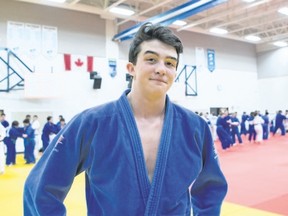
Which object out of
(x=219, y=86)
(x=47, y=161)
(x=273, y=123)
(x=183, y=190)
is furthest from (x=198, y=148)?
(x=273, y=123)

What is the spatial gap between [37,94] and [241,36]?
11885mm

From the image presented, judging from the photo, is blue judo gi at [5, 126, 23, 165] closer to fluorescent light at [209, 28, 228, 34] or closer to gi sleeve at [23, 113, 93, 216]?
gi sleeve at [23, 113, 93, 216]

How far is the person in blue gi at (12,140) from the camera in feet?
28.1

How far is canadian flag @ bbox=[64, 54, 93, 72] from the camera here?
1221 centimetres

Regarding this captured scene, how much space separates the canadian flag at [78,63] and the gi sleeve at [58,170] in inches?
447

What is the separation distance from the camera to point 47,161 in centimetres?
126

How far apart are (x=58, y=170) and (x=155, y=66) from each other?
0.60 meters

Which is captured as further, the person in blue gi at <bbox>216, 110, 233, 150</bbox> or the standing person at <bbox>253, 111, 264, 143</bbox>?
the standing person at <bbox>253, 111, 264, 143</bbox>

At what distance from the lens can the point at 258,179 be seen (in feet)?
19.4

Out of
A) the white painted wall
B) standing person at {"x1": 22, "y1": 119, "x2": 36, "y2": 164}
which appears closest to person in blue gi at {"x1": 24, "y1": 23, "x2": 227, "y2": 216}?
standing person at {"x1": 22, "y1": 119, "x2": 36, "y2": 164}

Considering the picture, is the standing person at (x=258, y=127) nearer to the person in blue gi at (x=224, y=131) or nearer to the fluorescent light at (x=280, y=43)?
the person in blue gi at (x=224, y=131)

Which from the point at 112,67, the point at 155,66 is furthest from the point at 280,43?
the point at 155,66

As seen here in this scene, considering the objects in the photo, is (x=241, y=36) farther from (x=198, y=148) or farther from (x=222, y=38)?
(x=198, y=148)

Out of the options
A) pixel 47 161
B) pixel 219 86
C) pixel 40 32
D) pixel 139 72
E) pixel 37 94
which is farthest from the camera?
pixel 219 86
